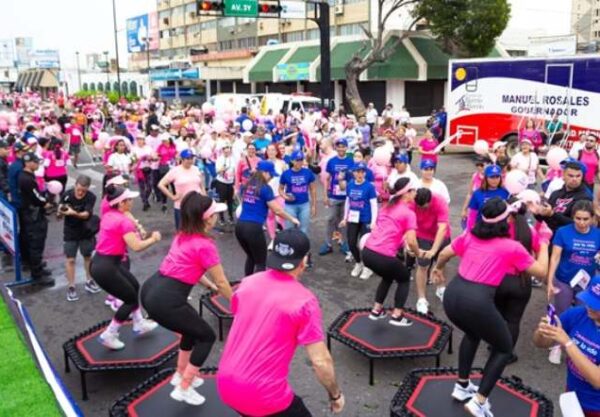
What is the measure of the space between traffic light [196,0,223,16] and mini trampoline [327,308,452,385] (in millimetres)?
17745

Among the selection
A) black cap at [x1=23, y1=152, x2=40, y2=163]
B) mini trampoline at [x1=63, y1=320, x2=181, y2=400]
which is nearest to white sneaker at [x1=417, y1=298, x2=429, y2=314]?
mini trampoline at [x1=63, y1=320, x2=181, y2=400]

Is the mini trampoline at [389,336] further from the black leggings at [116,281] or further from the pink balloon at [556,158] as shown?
the pink balloon at [556,158]

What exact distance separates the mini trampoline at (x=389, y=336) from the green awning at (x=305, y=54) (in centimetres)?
3154

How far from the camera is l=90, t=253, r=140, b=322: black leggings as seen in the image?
5.48 metres

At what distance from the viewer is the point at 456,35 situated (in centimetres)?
2916

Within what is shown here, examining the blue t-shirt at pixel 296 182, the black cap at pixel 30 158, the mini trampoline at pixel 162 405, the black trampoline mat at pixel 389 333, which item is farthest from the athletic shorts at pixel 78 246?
the black trampoline mat at pixel 389 333

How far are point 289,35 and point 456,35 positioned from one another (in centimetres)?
2025

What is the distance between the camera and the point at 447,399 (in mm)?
4648

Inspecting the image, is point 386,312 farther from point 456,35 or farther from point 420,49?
point 420,49

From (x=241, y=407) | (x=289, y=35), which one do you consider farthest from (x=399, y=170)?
(x=289, y=35)

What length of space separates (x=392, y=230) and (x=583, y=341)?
2.53m

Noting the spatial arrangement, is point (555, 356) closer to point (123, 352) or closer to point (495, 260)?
point (495, 260)

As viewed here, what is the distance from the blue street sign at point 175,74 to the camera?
49.6m

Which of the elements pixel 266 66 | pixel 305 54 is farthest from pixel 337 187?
pixel 266 66
